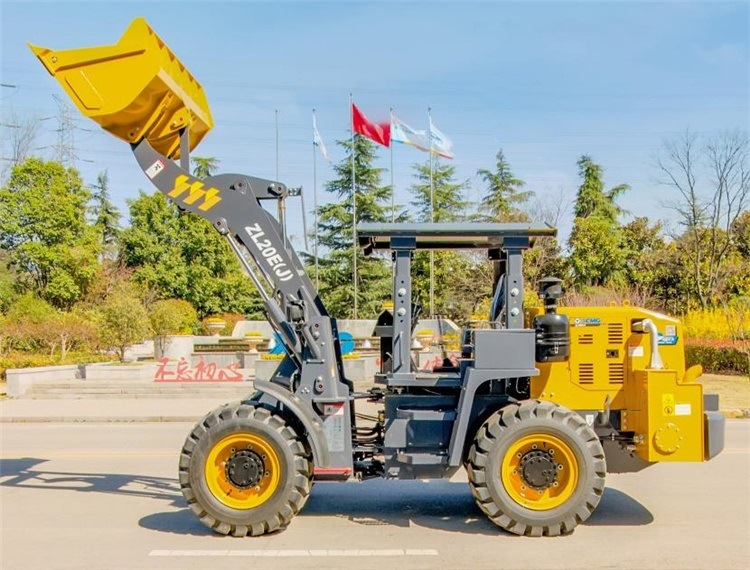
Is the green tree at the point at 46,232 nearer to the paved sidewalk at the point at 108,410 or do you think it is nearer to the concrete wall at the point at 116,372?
the concrete wall at the point at 116,372

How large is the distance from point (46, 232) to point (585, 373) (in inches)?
1546

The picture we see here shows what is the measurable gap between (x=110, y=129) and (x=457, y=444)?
4.26 metres

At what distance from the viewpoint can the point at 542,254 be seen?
3556cm

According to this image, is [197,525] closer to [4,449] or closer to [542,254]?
[4,449]

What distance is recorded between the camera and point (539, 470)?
6.30 m

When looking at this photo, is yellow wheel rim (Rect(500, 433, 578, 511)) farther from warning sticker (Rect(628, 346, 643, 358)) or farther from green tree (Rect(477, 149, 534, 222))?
green tree (Rect(477, 149, 534, 222))

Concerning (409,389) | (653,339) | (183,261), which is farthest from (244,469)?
(183,261)

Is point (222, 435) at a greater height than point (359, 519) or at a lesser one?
greater

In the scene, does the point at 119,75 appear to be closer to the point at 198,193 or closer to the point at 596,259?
the point at 198,193

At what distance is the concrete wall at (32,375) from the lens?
2067cm

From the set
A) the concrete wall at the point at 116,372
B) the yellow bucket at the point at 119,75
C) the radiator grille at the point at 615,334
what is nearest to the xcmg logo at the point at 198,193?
the yellow bucket at the point at 119,75

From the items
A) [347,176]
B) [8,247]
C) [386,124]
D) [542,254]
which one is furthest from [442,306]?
[8,247]

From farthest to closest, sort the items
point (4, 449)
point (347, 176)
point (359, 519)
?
1. point (347, 176)
2. point (4, 449)
3. point (359, 519)

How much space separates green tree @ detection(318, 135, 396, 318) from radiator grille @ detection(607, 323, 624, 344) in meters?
38.3
